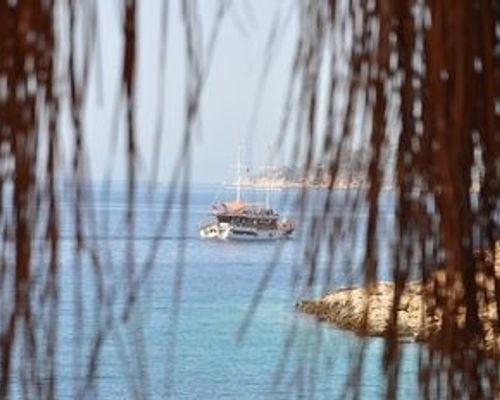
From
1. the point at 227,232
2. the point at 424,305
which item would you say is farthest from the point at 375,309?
the point at 227,232

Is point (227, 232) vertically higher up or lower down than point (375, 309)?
lower down

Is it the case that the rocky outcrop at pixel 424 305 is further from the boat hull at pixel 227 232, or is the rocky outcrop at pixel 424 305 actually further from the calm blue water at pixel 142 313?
the boat hull at pixel 227 232

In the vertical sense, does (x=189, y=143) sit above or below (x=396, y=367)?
above

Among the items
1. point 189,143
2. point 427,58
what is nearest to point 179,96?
point 189,143

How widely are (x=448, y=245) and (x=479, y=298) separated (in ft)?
0.18

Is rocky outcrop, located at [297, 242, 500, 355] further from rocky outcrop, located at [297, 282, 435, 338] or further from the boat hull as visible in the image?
the boat hull

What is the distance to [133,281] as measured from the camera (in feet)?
1.62

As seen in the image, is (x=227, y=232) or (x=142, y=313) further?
(x=227, y=232)

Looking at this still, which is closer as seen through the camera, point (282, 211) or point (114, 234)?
point (114, 234)

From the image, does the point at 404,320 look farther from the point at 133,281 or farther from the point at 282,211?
the point at 133,281

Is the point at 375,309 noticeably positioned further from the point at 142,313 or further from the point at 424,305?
the point at 142,313

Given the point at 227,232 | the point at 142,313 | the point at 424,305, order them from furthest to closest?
the point at 227,232 → the point at 424,305 → the point at 142,313

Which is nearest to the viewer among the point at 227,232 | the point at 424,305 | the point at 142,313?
the point at 142,313

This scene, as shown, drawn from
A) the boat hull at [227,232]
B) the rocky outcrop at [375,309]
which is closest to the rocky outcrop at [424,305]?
the rocky outcrop at [375,309]
